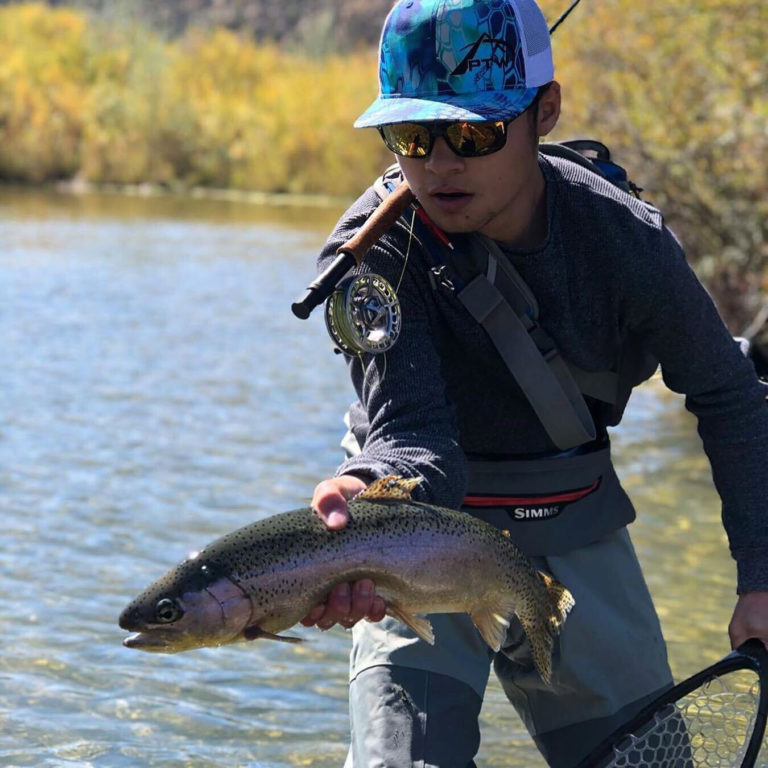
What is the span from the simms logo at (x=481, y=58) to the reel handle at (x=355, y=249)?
314 millimetres

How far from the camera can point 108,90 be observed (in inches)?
2596

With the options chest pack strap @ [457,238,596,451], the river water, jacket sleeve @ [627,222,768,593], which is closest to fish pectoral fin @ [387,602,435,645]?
chest pack strap @ [457,238,596,451]

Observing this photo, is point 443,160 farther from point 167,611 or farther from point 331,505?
point 167,611

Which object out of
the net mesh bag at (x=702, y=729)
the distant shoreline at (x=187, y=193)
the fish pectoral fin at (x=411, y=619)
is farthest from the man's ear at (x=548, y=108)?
the distant shoreline at (x=187, y=193)

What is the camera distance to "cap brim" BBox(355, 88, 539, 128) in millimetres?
3348

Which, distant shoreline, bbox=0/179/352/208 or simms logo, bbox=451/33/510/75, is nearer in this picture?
simms logo, bbox=451/33/510/75

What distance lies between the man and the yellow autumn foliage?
838cm

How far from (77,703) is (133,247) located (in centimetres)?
2320

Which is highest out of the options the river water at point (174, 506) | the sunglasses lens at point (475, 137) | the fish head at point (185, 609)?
the sunglasses lens at point (475, 137)

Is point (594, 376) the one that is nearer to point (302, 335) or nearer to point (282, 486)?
point (282, 486)

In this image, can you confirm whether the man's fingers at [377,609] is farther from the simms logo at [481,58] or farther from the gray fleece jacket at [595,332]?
the simms logo at [481,58]

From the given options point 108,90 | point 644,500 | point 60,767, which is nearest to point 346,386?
point 644,500

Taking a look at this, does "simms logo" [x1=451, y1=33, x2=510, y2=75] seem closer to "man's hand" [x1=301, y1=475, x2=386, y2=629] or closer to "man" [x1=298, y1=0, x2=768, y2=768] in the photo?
"man" [x1=298, y1=0, x2=768, y2=768]

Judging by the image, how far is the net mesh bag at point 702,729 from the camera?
136 inches
